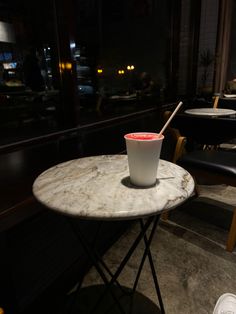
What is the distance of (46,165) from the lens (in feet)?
4.55

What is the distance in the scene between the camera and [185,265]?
1619 millimetres

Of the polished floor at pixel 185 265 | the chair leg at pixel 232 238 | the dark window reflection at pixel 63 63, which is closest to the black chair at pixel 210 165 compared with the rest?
the chair leg at pixel 232 238

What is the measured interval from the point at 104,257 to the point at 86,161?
34.8 inches

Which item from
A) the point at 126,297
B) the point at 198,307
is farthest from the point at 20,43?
the point at 198,307

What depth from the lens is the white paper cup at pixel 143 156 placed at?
2.50 ft

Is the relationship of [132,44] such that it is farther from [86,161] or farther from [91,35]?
[86,161]

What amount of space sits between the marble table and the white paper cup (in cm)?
3

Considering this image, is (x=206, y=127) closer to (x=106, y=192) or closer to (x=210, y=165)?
(x=210, y=165)


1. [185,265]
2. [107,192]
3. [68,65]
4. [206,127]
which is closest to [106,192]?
[107,192]

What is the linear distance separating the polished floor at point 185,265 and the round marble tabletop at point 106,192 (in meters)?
0.82

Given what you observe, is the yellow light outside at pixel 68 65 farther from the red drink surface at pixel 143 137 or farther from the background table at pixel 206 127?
the red drink surface at pixel 143 137

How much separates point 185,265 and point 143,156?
115cm

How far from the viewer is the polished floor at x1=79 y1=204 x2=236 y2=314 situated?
4.55 ft

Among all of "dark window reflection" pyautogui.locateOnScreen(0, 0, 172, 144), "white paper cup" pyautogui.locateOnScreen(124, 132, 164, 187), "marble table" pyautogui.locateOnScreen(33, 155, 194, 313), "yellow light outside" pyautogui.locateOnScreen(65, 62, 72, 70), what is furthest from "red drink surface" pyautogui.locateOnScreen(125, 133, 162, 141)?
Result: "yellow light outside" pyautogui.locateOnScreen(65, 62, 72, 70)
